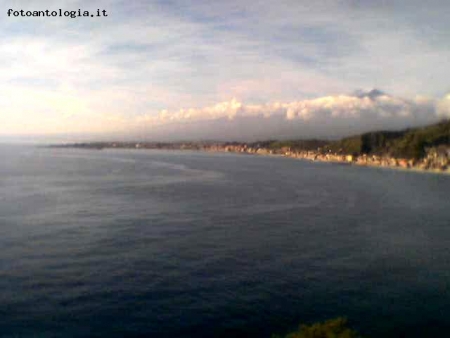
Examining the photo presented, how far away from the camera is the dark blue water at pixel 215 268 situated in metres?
11.7

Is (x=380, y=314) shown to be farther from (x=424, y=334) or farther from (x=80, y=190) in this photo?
(x=80, y=190)

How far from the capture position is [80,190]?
118 feet

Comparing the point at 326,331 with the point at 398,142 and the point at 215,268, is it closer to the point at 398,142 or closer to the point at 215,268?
the point at 215,268

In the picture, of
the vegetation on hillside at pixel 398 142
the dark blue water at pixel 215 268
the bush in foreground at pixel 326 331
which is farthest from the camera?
the vegetation on hillside at pixel 398 142

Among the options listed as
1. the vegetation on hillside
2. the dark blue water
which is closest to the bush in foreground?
the dark blue water

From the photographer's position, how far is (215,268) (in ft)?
51.3

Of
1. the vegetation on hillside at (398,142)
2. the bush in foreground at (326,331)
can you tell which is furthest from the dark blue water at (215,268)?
the vegetation on hillside at (398,142)

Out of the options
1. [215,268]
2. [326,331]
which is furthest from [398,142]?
[326,331]

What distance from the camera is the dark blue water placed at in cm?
1173

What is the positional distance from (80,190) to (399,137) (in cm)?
7483

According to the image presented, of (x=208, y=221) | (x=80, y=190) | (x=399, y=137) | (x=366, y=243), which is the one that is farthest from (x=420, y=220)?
(x=399, y=137)

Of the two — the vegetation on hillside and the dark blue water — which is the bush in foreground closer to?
the dark blue water

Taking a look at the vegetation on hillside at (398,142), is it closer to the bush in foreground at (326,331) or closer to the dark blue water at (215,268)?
the dark blue water at (215,268)

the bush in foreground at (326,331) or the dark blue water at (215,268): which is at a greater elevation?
the bush in foreground at (326,331)
